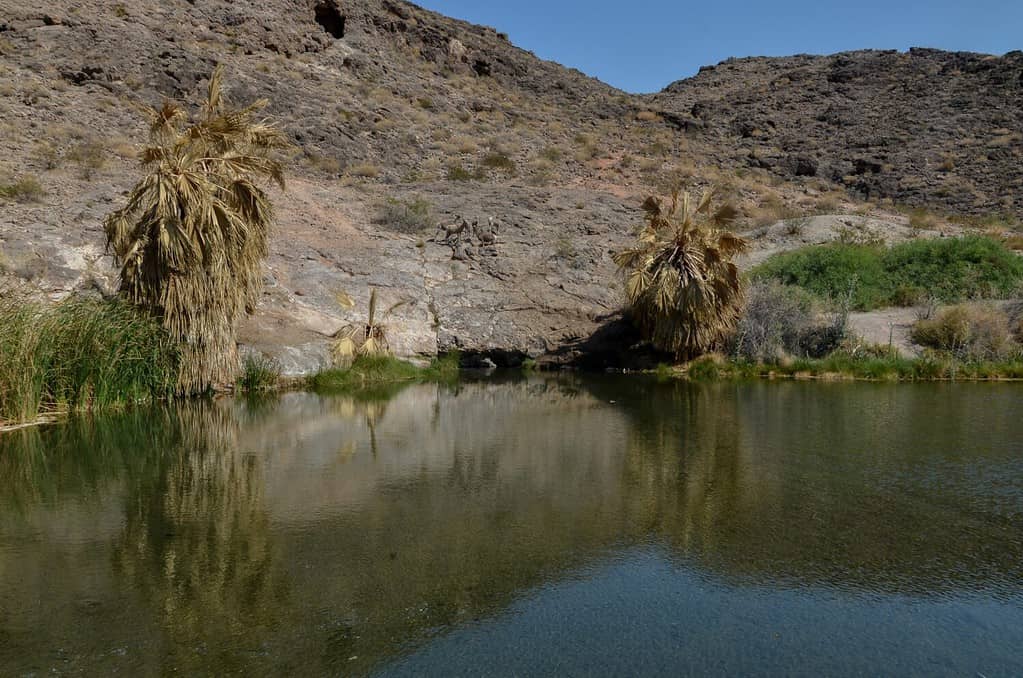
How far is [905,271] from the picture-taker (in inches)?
944

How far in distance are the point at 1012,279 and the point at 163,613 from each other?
25.3m

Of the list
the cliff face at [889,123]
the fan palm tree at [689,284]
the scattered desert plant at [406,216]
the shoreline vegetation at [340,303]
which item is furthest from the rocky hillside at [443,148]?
the fan palm tree at [689,284]

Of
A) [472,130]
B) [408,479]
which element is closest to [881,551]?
[408,479]

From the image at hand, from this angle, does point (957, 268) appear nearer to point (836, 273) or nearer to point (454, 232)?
point (836, 273)

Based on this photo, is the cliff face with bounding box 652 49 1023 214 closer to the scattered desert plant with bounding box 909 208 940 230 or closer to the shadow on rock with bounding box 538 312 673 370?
the scattered desert plant with bounding box 909 208 940 230

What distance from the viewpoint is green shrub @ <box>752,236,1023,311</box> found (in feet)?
74.6

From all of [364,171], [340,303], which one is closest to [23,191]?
[340,303]

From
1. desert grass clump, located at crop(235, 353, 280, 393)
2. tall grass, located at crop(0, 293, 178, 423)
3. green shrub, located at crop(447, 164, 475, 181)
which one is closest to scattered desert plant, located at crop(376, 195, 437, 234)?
green shrub, located at crop(447, 164, 475, 181)

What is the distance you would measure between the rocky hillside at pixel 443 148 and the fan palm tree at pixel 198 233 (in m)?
2.89

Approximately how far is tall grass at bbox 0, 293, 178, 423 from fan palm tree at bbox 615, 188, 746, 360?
1176 cm

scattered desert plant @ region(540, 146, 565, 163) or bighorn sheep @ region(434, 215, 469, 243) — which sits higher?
scattered desert plant @ region(540, 146, 565, 163)

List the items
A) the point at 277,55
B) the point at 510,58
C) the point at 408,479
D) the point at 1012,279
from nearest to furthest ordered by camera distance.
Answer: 1. the point at 408,479
2. the point at 1012,279
3. the point at 277,55
4. the point at 510,58

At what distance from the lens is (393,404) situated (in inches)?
565

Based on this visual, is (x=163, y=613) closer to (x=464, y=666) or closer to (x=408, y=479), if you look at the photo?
(x=464, y=666)
